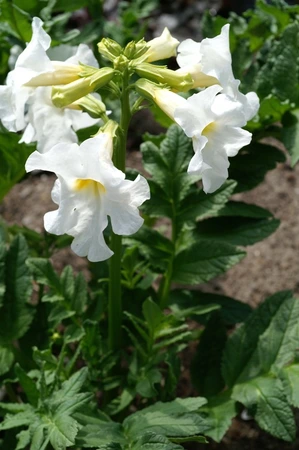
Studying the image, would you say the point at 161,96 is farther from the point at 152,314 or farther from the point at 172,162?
the point at 152,314

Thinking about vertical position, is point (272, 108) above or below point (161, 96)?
below

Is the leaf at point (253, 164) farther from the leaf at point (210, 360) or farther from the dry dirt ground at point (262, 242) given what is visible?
the dry dirt ground at point (262, 242)

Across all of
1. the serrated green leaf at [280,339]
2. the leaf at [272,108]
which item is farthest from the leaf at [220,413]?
the leaf at [272,108]

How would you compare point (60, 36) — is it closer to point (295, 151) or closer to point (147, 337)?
point (295, 151)

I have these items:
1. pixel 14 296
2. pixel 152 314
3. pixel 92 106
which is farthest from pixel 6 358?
pixel 92 106

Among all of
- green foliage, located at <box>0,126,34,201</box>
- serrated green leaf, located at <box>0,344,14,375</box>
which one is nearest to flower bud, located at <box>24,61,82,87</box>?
green foliage, located at <box>0,126,34,201</box>

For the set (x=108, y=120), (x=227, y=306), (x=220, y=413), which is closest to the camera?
(x=108, y=120)

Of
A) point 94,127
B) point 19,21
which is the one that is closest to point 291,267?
point 94,127
